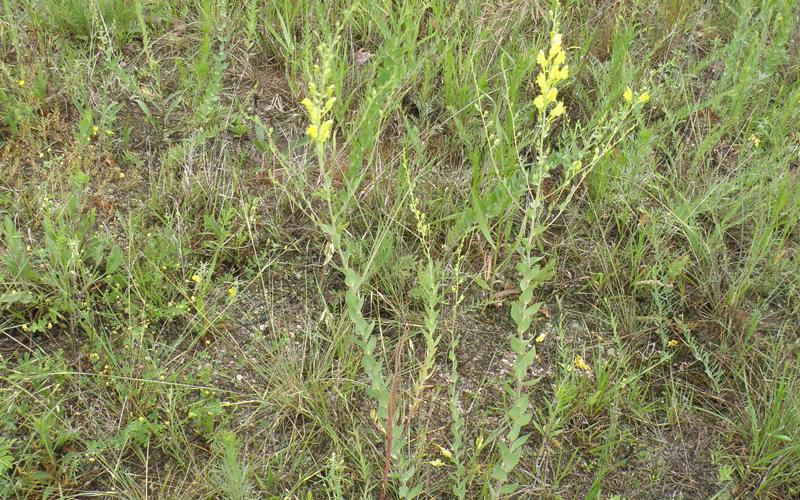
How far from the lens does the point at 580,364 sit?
206cm

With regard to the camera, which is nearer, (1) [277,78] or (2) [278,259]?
(2) [278,259]

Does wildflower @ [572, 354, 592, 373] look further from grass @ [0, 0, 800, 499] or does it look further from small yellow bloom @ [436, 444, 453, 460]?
small yellow bloom @ [436, 444, 453, 460]

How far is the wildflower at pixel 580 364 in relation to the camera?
6.75 ft

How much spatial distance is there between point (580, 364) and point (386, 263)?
632 mm

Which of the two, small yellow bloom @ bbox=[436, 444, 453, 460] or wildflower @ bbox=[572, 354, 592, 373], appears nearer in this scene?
small yellow bloom @ bbox=[436, 444, 453, 460]

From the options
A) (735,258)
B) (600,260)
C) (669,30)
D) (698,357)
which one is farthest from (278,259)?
(669,30)

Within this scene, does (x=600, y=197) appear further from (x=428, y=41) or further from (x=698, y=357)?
(x=428, y=41)

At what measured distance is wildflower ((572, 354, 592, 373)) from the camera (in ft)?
6.75

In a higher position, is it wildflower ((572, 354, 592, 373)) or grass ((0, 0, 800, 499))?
grass ((0, 0, 800, 499))

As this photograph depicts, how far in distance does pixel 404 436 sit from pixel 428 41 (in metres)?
1.59

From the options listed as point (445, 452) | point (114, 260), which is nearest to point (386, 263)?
point (445, 452)

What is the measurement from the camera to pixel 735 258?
7.68 ft

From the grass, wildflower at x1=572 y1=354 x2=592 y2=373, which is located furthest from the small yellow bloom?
wildflower at x1=572 y1=354 x2=592 y2=373

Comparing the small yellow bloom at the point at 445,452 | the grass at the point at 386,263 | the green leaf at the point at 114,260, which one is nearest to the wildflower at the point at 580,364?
the grass at the point at 386,263
